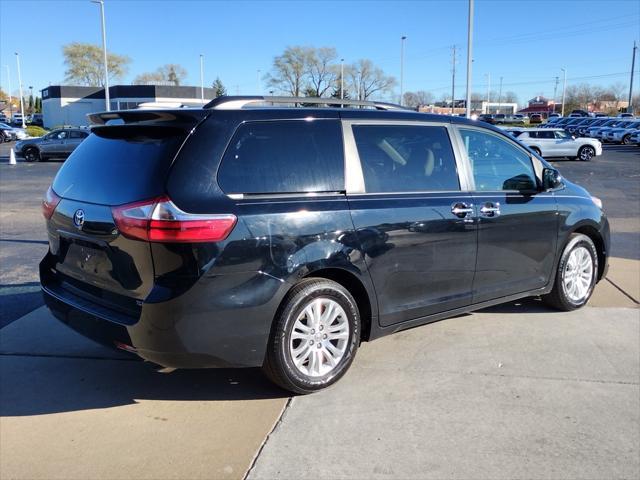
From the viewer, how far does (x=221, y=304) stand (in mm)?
3396

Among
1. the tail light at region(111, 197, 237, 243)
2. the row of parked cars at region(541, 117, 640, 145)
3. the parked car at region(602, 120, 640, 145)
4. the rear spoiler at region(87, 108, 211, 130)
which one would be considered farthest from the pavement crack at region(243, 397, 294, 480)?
the parked car at region(602, 120, 640, 145)

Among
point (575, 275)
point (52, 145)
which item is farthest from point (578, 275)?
point (52, 145)

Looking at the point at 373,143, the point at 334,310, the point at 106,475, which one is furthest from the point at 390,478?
the point at 373,143

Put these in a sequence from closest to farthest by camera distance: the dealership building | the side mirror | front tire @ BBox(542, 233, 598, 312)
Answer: the side mirror < front tire @ BBox(542, 233, 598, 312) < the dealership building

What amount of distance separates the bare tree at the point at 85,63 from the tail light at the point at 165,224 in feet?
354

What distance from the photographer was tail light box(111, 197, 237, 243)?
3268 mm

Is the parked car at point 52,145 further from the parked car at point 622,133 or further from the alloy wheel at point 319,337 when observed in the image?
the parked car at point 622,133

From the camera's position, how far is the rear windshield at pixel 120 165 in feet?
11.2

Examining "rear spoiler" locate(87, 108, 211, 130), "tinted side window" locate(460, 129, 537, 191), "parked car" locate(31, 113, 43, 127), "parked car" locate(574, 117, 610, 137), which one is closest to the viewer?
"rear spoiler" locate(87, 108, 211, 130)

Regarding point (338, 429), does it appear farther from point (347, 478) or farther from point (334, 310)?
point (334, 310)

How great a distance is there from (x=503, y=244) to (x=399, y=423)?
194 centimetres

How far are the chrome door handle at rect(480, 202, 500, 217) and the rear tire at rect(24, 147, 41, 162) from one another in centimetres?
2732

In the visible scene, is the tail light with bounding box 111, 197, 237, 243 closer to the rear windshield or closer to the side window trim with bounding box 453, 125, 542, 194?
the rear windshield

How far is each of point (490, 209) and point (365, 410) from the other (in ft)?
6.43
